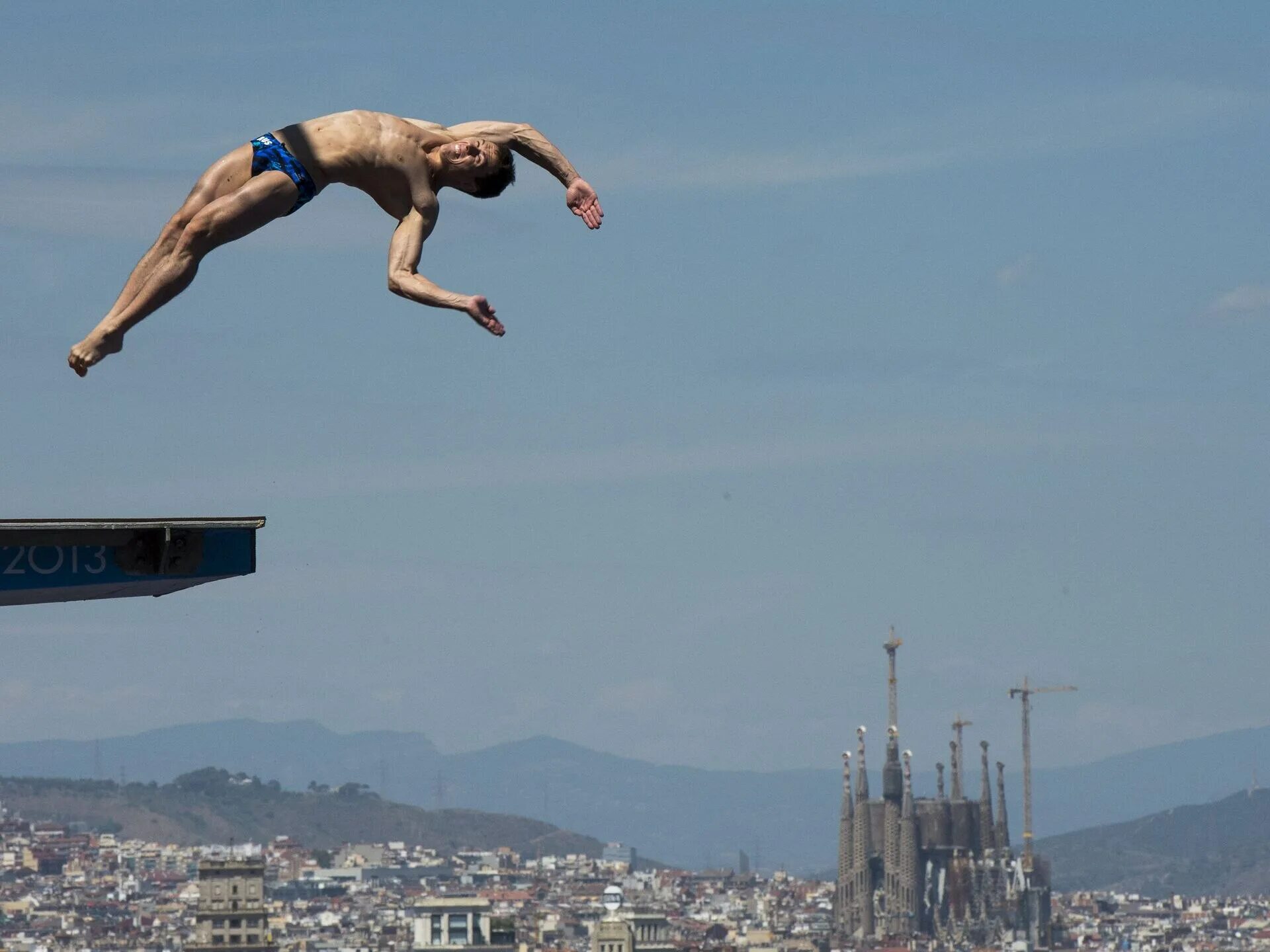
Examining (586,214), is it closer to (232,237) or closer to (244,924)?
(232,237)

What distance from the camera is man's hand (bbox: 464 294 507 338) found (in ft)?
38.1

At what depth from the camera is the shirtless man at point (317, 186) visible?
490 inches

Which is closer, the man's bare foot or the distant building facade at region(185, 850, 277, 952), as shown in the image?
the man's bare foot

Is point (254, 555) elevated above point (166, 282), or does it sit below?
below

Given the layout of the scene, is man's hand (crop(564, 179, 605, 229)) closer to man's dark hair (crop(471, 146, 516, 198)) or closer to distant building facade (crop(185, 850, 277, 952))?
man's dark hair (crop(471, 146, 516, 198))

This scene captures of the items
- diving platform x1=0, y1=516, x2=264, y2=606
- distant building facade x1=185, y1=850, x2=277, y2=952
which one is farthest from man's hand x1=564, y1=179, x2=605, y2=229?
distant building facade x1=185, y1=850, x2=277, y2=952

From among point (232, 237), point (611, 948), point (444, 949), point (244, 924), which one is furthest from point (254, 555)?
point (444, 949)

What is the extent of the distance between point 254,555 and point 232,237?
1.59m

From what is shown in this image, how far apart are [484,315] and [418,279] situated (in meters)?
0.72

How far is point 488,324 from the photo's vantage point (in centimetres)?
1162

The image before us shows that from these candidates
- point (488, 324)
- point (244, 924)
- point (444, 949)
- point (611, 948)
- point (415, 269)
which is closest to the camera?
point (488, 324)

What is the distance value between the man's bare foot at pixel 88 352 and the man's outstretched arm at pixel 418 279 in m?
1.37

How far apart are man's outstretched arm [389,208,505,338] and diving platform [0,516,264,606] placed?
135 cm

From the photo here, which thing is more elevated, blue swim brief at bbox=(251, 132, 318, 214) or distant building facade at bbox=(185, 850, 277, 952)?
distant building facade at bbox=(185, 850, 277, 952)
